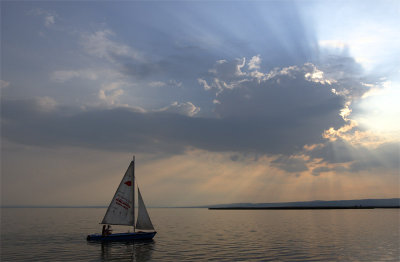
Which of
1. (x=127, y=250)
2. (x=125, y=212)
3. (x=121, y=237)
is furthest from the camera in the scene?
(x=125, y=212)

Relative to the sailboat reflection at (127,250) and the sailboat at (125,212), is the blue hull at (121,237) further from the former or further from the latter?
the sailboat reflection at (127,250)

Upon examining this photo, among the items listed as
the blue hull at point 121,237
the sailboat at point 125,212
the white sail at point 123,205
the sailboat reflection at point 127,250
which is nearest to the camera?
the sailboat reflection at point 127,250

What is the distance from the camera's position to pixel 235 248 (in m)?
46.9

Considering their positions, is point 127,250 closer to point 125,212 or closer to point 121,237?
point 121,237

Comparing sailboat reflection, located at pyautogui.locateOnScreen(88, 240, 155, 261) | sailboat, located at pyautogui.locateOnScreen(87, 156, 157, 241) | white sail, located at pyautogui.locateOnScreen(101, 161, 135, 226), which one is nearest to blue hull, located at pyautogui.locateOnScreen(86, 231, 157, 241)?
sailboat, located at pyautogui.locateOnScreen(87, 156, 157, 241)

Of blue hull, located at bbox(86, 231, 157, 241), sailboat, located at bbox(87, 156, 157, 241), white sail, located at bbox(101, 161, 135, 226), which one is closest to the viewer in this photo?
blue hull, located at bbox(86, 231, 157, 241)

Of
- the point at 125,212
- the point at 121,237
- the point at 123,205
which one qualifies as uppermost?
the point at 123,205

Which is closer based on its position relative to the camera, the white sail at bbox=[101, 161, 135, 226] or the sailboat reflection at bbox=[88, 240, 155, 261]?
the sailboat reflection at bbox=[88, 240, 155, 261]

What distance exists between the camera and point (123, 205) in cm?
5422

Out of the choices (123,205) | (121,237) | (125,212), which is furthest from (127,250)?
(123,205)

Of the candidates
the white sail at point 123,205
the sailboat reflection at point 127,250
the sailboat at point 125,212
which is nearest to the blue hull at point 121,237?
the sailboat at point 125,212

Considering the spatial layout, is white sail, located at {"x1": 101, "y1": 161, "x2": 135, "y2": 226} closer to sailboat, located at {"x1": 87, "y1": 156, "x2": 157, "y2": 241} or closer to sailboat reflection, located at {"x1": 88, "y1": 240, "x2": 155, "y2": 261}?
sailboat, located at {"x1": 87, "y1": 156, "x2": 157, "y2": 241}

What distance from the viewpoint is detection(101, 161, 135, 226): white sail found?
53781 millimetres

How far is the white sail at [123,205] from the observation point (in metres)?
53.8
